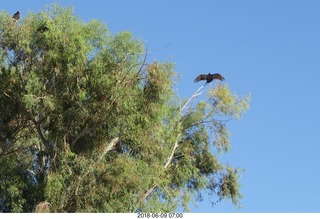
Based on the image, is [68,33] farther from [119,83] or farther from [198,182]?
[198,182]

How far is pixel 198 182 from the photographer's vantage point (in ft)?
47.9

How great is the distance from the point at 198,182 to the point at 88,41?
4934mm

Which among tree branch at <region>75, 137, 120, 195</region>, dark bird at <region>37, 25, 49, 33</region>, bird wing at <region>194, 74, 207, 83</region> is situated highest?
bird wing at <region>194, 74, 207, 83</region>

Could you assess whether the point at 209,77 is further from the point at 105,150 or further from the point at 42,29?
the point at 42,29

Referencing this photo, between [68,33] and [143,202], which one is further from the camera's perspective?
[143,202]


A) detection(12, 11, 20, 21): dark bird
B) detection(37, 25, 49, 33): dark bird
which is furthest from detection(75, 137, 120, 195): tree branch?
detection(12, 11, 20, 21): dark bird

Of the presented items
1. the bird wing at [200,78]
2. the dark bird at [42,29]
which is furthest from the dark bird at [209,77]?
the dark bird at [42,29]

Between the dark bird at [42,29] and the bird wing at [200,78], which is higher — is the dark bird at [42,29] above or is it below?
below

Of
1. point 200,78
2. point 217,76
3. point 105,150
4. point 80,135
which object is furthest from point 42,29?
point 217,76

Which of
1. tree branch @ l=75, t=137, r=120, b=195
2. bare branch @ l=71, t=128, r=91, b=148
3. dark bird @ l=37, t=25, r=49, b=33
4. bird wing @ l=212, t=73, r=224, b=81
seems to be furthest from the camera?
bird wing @ l=212, t=73, r=224, b=81

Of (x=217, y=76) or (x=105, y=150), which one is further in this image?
(x=217, y=76)

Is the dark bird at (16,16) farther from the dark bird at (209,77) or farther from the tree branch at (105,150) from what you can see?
the dark bird at (209,77)

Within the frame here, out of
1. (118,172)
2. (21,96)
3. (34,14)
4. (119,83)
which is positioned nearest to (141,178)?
(118,172)

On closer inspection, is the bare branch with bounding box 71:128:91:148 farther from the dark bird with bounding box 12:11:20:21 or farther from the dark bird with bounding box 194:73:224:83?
the dark bird with bounding box 194:73:224:83
